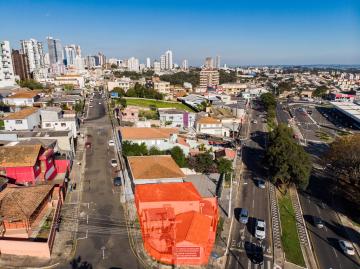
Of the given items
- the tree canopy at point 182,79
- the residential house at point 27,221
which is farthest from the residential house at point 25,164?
the tree canopy at point 182,79

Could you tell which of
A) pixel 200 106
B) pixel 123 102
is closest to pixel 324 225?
pixel 200 106

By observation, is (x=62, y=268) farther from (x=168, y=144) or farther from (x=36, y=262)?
(x=168, y=144)

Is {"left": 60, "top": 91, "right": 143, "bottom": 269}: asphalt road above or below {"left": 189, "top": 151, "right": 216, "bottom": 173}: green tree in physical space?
below

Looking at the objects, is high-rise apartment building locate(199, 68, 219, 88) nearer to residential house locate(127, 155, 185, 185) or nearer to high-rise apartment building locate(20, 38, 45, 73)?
high-rise apartment building locate(20, 38, 45, 73)

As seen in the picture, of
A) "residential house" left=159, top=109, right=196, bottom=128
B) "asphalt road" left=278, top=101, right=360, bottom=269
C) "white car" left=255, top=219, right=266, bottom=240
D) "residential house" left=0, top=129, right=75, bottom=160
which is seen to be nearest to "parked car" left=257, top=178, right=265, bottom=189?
"asphalt road" left=278, top=101, right=360, bottom=269

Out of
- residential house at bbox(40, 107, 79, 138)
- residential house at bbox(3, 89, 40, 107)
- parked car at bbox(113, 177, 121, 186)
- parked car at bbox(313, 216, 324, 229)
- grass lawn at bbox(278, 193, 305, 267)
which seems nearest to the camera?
grass lawn at bbox(278, 193, 305, 267)

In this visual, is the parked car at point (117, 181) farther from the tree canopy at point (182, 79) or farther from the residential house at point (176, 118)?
the tree canopy at point (182, 79)

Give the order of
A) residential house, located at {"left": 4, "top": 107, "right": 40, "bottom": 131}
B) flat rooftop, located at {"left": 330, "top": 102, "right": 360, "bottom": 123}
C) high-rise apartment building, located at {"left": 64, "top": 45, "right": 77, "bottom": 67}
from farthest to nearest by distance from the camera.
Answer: high-rise apartment building, located at {"left": 64, "top": 45, "right": 77, "bottom": 67}
flat rooftop, located at {"left": 330, "top": 102, "right": 360, "bottom": 123}
residential house, located at {"left": 4, "top": 107, "right": 40, "bottom": 131}

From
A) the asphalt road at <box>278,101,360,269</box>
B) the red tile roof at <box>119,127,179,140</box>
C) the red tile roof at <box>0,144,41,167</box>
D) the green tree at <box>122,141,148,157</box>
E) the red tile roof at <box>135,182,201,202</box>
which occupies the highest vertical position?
the red tile roof at <box>0,144,41,167</box>
